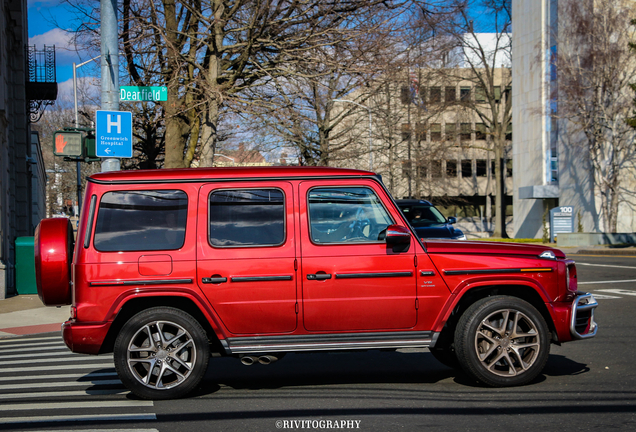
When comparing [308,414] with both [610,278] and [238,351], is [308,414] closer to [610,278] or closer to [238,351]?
[238,351]

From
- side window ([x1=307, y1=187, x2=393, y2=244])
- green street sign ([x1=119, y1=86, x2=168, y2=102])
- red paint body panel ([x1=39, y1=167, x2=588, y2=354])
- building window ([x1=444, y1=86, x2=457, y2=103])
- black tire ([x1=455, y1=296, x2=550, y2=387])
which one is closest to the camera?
red paint body panel ([x1=39, y1=167, x2=588, y2=354])

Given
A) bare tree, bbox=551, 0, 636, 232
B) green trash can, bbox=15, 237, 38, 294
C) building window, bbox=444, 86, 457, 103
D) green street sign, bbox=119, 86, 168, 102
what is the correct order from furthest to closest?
building window, bbox=444, 86, 457, 103 < bare tree, bbox=551, 0, 636, 232 < green trash can, bbox=15, 237, 38, 294 < green street sign, bbox=119, 86, 168, 102

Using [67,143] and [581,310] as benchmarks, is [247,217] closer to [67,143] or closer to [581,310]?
[581,310]

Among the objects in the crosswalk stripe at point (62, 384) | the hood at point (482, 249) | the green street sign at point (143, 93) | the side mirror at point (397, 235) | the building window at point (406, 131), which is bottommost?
the crosswalk stripe at point (62, 384)

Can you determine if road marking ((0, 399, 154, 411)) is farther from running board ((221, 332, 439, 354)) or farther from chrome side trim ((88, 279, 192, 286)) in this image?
chrome side trim ((88, 279, 192, 286))

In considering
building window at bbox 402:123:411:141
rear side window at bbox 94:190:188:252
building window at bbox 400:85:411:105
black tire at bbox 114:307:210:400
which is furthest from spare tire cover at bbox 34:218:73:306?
building window at bbox 400:85:411:105

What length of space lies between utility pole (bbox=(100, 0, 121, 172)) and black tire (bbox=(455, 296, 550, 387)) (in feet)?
23.7

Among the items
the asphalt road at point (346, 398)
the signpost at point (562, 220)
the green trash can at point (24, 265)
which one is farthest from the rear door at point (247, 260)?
the signpost at point (562, 220)

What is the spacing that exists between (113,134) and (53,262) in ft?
17.9

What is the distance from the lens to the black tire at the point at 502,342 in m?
5.54

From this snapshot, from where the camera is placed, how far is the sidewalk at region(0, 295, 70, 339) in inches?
420

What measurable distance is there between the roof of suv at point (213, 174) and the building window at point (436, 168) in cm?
3894

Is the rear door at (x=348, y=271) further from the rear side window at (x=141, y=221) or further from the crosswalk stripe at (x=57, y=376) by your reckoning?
the crosswalk stripe at (x=57, y=376)

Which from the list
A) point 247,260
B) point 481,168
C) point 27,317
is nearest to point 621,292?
point 247,260
